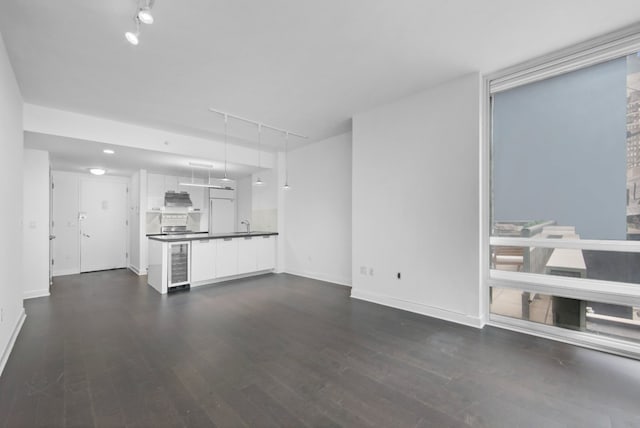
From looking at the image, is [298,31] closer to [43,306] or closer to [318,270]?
[318,270]

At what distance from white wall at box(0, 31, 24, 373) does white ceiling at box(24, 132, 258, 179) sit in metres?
1.04

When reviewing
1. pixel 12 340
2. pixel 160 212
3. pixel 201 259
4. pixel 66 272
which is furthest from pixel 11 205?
pixel 66 272

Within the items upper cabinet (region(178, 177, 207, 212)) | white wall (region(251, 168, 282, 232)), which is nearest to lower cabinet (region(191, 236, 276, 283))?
white wall (region(251, 168, 282, 232))

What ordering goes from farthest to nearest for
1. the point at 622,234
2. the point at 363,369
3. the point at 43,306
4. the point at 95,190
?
the point at 95,190 → the point at 43,306 → the point at 622,234 → the point at 363,369

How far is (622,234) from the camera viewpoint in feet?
8.46

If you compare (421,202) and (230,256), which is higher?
(421,202)

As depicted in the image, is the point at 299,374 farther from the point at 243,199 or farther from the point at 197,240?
the point at 243,199

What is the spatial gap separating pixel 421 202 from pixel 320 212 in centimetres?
249

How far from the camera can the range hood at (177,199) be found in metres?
6.80

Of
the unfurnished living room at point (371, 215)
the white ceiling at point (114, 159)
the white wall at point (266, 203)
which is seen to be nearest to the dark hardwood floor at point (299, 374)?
the unfurnished living room at point (371, 215)

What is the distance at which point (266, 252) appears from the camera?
614 cm

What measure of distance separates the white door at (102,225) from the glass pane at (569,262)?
27.1ft

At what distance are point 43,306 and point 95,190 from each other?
150 inches

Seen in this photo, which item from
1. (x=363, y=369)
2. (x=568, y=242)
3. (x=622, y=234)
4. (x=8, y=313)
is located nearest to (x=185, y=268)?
(x=8, y=313)
